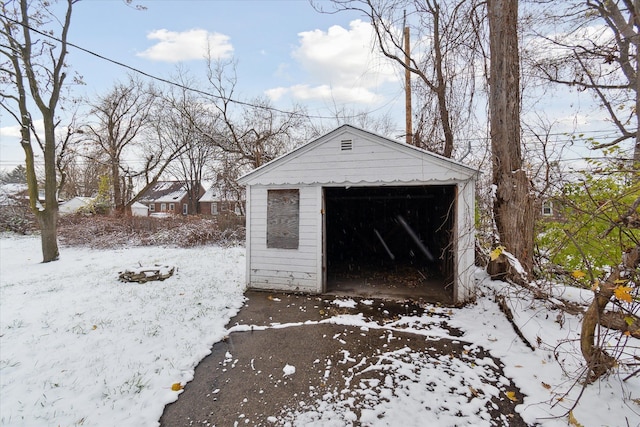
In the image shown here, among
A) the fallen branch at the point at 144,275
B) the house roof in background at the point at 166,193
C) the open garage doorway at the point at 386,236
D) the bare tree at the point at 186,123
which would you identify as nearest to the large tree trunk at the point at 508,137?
the open garage doorway at the point at 386,236

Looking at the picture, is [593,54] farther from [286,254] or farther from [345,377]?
[345,377]

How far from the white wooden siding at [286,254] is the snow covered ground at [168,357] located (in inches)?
24.3

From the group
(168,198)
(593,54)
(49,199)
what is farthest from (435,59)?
(168,198)

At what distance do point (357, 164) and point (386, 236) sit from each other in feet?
15.6

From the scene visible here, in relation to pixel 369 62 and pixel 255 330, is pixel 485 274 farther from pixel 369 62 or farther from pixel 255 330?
pixel 369 62

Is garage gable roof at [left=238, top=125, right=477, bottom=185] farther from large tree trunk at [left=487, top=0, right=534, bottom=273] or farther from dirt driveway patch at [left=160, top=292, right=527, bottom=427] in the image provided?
dirt driveway patch at [left=160, top=292, right=527, bottom=427]

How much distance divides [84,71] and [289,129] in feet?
27.8

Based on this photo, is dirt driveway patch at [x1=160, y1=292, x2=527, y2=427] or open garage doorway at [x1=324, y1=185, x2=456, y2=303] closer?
dirt driveway patch at [x1=160, y1=292, x2=527, y2=427]

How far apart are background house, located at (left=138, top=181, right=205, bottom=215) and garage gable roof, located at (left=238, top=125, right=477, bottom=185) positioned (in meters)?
33.3

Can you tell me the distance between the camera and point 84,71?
31.4 feet

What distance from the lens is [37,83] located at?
8883mm

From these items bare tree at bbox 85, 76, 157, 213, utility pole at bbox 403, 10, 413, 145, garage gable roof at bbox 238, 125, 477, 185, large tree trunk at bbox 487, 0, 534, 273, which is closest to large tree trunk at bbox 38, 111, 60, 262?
garage gable roof at bbox 238, 125, 477, 185

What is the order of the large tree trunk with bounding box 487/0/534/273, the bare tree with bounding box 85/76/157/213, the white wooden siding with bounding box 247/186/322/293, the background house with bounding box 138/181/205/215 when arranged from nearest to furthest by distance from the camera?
the large tree trunk with bounding box 487/0/534/273
the white wooden siding with bounding box 247/186/322/293
the bare tree with bounding box 85/76/157/213
the background house with bounding box 138/181/205/215

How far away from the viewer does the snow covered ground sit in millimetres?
2342
